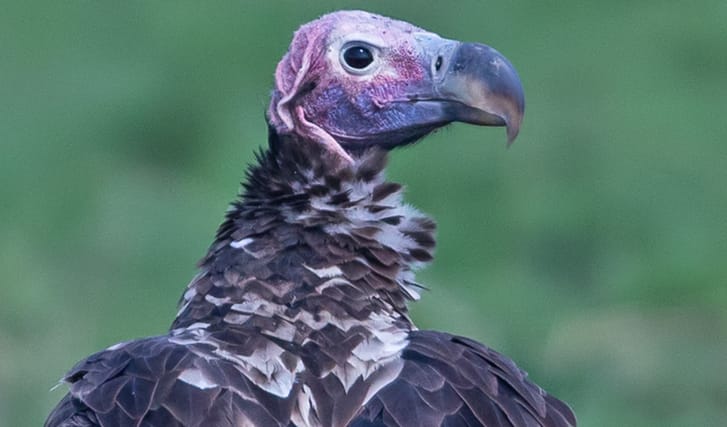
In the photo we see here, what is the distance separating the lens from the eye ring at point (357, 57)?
7.04 metres

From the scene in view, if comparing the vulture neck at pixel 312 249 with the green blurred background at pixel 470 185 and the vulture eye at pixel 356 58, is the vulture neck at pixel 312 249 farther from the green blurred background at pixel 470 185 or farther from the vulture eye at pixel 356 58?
the green blurred background at pixel 470 185

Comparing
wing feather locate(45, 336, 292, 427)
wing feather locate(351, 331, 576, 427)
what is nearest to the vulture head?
wing feather locate(351, 331, 576, 427)

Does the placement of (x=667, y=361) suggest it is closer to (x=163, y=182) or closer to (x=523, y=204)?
(x=523, y=204)

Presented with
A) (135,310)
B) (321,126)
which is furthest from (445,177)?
(321,126)

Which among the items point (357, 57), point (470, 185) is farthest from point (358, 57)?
point (470, 185)

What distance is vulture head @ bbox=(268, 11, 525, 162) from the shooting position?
6957 mm

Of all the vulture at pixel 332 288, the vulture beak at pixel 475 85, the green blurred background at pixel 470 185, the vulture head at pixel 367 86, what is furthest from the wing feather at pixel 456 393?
the green blurred background at pixel 470 185

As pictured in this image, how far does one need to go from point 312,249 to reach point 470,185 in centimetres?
644

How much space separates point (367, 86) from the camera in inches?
277

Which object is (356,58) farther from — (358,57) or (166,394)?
(166,394)

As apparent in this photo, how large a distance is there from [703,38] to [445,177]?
3.21 m

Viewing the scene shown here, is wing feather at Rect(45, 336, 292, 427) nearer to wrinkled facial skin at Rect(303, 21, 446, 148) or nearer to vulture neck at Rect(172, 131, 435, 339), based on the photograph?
vulture neck at Rect(172, 131, 435, 339)

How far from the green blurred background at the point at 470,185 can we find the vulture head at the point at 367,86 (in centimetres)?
256

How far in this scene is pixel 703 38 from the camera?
1540 centimetres
